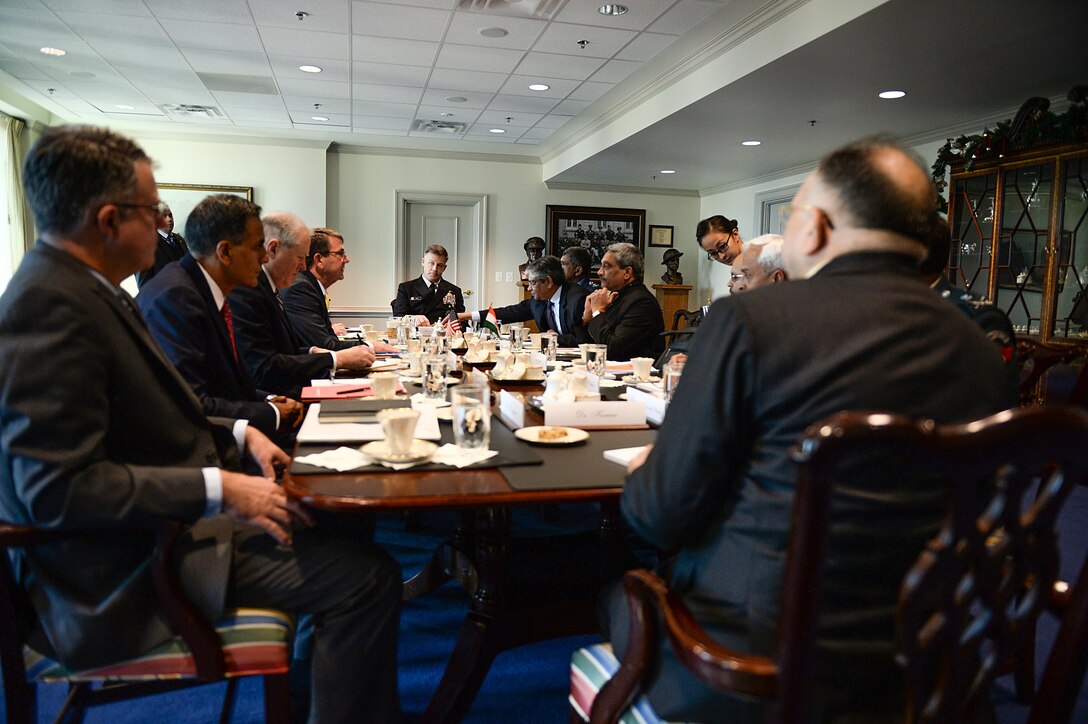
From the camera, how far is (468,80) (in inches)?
240

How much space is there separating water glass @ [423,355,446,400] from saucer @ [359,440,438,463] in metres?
0.48

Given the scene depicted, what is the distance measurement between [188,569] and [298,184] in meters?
7.99

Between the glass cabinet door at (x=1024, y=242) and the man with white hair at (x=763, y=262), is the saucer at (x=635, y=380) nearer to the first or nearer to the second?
the man with white hair at (x=763, y=262)

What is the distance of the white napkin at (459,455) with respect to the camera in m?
1.43

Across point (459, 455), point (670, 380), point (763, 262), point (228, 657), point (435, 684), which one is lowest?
point (435, 684)

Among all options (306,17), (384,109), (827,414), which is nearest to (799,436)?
(827,414)

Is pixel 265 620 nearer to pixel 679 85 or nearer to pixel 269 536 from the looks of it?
pixel 269 536

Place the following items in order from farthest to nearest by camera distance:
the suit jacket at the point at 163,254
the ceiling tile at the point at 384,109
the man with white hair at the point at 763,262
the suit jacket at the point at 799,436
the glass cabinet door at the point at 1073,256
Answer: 1. the ceiling tile at the point at 384,109
2. the suit jacket at the point at 163,254
3. the glass cabinet door at the point at 1073,256
4. the man with white hair at the point at 763,262
5. the suit jacket at the point at 799,436

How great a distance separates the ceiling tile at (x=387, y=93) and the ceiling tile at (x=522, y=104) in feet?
2.43

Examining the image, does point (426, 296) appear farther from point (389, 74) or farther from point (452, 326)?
point (452, 326)

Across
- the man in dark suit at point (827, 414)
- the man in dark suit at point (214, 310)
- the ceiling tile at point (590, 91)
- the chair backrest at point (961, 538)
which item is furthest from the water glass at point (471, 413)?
the ceiling tile at point (590, 91)

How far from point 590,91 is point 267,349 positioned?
4.48 metres

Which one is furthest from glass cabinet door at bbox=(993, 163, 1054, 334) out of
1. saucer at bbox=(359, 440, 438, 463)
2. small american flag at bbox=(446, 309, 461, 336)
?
saucer at bbox=(359, 440, 438, 463)

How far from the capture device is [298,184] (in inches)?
336
